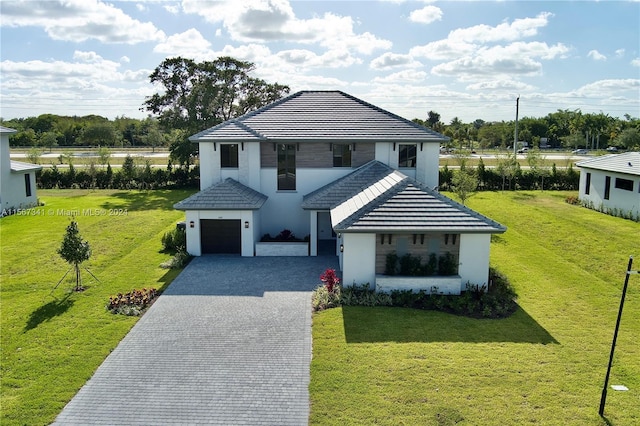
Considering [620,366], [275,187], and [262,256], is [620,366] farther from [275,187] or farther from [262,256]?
[275,187]

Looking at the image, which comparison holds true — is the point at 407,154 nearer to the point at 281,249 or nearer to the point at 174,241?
the point at 281,249

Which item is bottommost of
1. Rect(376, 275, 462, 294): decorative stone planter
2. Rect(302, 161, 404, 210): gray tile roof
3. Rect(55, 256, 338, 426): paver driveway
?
Rect(55, 256, 338, 426): paver driveway

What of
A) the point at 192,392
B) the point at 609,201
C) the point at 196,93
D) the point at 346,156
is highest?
the point at 196,93

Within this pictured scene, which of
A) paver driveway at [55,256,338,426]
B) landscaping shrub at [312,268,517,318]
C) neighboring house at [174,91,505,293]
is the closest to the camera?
paver driveway at [55,256,338,426]

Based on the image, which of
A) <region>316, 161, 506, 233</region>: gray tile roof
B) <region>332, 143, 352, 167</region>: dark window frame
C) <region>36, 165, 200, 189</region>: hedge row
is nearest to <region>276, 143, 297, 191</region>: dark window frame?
<region>332, 143, 352, 167</region>: dark window frame

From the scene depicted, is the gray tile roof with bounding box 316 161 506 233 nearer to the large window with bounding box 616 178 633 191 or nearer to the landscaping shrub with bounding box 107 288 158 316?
the landscaping shrub with bounding box 107 288 158 316

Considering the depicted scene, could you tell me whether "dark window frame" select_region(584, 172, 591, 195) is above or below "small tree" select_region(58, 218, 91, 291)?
above

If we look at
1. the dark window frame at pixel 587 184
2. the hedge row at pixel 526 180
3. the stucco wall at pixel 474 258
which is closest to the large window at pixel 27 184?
the stucco wall at pixel 474 258

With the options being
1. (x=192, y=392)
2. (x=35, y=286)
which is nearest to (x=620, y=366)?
(x=192, y=392)
